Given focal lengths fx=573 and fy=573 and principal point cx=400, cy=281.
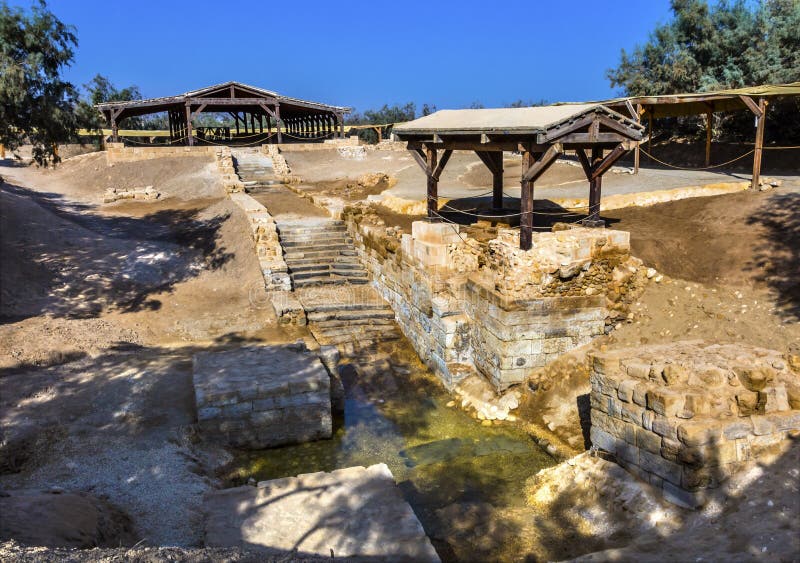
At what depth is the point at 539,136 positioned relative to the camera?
828 centimetres

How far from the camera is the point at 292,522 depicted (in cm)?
471

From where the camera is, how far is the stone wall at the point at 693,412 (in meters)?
5.02

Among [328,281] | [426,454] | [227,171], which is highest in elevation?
[227,171]

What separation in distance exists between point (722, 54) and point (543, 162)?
1910 cm

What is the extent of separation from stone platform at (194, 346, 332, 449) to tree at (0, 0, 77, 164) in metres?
8.15

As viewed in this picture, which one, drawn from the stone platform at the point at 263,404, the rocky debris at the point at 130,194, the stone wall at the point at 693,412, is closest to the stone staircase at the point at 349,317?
the stone platform at the point at 263,404

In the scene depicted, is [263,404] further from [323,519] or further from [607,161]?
[607,161]

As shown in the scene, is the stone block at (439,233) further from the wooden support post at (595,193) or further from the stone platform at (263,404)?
the stone platform at (263,404)

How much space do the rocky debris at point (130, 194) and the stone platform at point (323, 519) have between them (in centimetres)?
1841

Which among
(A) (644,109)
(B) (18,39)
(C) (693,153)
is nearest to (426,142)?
(B) (18,39)

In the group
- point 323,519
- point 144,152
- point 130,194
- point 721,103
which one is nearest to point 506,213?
point 721,103

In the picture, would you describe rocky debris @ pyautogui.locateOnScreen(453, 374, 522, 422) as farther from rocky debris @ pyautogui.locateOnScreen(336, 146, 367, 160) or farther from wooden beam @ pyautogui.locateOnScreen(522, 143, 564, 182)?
rocky debris @ pyautogui.locateOnScreen(336, 146, 367, 160)

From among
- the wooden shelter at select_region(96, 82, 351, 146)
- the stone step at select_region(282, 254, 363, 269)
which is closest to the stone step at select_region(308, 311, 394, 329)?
the stone step at select_region(282, 254, 363, 269)

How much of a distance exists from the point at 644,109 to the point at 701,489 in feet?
52.7
